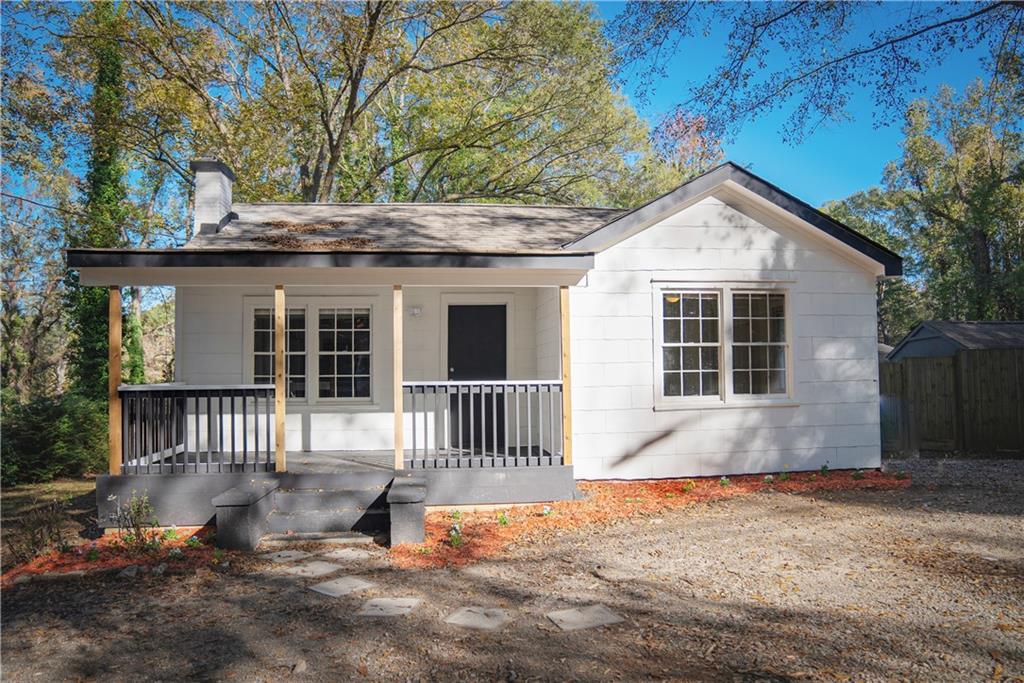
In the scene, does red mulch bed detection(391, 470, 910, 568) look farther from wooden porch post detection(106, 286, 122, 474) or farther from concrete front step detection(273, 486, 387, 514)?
wooden porch post detection(106, 286, 122, 474)

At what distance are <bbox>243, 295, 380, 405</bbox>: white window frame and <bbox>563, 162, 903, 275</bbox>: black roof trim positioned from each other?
327 cm

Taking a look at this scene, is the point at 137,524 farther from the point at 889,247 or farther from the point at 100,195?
the point at 889,247

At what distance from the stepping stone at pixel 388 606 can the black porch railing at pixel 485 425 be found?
8.04ft

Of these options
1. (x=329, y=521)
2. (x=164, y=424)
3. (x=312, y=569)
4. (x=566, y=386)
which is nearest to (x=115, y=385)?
(x=164, y=424)

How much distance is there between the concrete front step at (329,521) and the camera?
6.82 meters

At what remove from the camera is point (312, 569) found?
5660 millimetres

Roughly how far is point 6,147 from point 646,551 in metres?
19.0

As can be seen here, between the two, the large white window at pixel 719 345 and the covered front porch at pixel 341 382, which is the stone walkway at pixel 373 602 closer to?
the covered front porch at pixel 341 382

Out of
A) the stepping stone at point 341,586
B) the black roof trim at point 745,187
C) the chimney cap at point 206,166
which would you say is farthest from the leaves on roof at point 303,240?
the stepping stone at point 341,586

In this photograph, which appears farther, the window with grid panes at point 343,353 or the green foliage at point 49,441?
the green foliage at point 49,441

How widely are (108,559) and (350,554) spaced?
2220mm

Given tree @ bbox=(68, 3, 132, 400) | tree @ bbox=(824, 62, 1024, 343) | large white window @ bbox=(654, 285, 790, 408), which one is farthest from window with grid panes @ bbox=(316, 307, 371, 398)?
tree @ bbox=(824, 62, 1024, 343)

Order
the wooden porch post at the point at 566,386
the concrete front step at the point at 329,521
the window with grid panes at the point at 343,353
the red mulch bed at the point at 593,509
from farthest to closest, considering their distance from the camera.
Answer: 1. the window with grid panes at the point at 343,353
2. the wooden porch post at the point at 566,386
3. the concrete front step at the point at 329,521
4. the red mulch bed at the point at 593,509

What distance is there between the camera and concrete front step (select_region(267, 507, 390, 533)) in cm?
682
